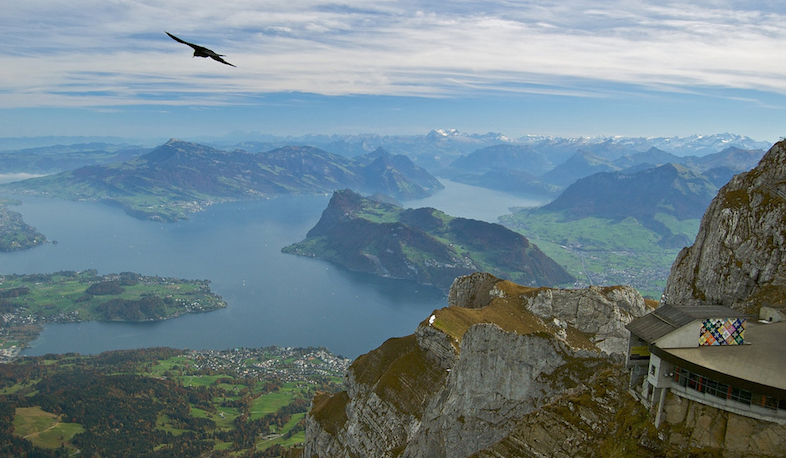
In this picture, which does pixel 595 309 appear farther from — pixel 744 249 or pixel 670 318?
pixel 670 318

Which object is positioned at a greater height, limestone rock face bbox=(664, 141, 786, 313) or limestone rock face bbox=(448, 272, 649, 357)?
limestone rock face bbox=(664, 141, 786, 313)

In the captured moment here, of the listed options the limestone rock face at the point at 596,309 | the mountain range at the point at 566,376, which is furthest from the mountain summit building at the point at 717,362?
the limestone rock face at the point at 596,309

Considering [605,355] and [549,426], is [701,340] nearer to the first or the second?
[549,426]

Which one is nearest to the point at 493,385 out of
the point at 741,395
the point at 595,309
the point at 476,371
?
the point at 476,371

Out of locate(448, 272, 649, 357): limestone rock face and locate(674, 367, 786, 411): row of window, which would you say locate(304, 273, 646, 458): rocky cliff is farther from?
locate(674, 367, 786, 411): row of window

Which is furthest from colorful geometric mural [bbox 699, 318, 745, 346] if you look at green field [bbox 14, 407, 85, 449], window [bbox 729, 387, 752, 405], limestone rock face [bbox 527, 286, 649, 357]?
green field [bbox 14, 407, 85, 449]

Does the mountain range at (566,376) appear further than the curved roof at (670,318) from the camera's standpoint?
No

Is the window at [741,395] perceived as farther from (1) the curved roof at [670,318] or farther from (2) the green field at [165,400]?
(2) the green field at [165,400]
